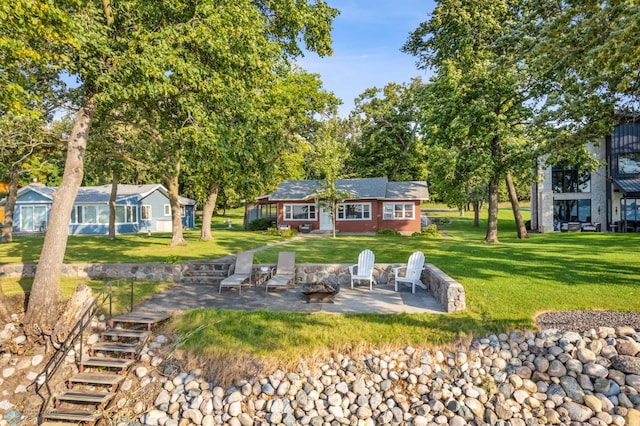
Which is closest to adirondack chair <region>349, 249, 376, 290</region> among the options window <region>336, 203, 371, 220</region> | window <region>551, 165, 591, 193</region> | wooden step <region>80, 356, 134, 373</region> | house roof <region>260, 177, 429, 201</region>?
wooden step <region>80, 356, 134, 373</region>

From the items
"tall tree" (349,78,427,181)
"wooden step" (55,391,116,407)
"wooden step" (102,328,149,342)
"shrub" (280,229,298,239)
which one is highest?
"tall tree" (349,78,427,181)

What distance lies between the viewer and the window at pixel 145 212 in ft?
96.5

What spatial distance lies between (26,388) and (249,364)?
3.79 m

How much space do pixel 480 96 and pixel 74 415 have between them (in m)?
16.9

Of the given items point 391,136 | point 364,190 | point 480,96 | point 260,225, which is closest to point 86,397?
point 480,96

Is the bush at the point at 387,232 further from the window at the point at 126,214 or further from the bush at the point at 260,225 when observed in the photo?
the window at the point at 126,214

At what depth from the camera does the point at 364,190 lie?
26.5m

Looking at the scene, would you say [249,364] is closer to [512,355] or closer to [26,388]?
[26,388]

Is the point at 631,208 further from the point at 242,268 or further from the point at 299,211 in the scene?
the point at 242,268

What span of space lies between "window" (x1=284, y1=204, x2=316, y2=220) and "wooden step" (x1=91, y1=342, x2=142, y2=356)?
811 inches

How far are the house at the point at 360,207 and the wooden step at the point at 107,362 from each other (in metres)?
17.8

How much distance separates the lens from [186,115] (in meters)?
9.86

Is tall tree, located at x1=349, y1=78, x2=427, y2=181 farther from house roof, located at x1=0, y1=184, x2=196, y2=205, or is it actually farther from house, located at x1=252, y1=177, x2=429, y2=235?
house roof, located at x1=0, y1=184, x2=196, y2=205

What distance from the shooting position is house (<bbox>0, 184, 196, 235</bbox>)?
90.6 feet
